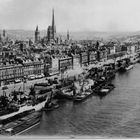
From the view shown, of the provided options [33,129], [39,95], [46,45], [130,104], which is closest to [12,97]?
[39,95]

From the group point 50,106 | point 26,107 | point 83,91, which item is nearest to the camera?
point 26,107

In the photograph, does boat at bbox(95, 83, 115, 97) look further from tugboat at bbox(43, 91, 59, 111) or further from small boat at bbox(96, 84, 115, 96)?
tugboat at bbox(43, 91, 59, 111)

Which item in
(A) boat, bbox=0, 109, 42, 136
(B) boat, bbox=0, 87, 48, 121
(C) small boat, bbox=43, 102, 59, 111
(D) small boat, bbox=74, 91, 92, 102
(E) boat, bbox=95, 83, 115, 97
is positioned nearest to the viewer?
(A) boat, bbox=0, 109, 42, 136

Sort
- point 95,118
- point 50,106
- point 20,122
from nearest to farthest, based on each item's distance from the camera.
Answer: point 20,122, point 95,118, point 50,106

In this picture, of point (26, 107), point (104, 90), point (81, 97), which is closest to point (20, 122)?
point (26, 107)

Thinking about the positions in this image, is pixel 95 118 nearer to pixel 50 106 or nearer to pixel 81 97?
pixel 50 106

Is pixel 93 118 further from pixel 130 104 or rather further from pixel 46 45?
pixel 46 45

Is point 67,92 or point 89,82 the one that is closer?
point 67,92
